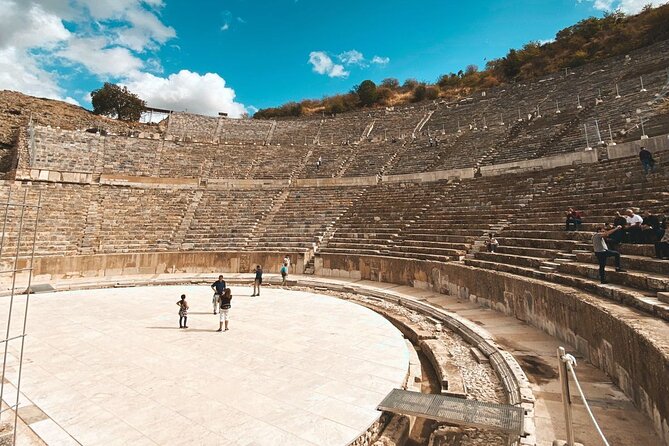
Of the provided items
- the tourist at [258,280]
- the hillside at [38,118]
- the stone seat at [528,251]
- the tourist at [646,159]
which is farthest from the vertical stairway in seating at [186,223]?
the tourist at [646,159]

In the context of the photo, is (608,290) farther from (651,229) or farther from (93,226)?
(93,226)

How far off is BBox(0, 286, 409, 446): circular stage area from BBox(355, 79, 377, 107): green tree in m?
43.6

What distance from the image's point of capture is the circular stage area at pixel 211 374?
443cm

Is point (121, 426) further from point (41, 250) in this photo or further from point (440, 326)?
point (41, 250)

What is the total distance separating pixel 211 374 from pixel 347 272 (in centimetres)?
1117

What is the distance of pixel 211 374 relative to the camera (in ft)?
19.9

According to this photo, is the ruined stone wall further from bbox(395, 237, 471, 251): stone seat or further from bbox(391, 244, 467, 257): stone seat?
bbox(391, 244, 467, 257): stone seat

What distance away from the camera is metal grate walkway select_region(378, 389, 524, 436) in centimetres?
423

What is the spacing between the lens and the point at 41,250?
1719 centimetres

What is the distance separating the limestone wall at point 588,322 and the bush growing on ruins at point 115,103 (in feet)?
122

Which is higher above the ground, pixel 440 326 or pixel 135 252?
pixel 135 252

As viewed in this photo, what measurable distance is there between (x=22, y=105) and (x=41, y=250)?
2046cm

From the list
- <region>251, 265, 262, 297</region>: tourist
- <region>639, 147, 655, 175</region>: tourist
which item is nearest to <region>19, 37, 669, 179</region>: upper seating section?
<region>639, 147, 655, 175</region>: tourist

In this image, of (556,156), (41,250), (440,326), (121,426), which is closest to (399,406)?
(121,426)
